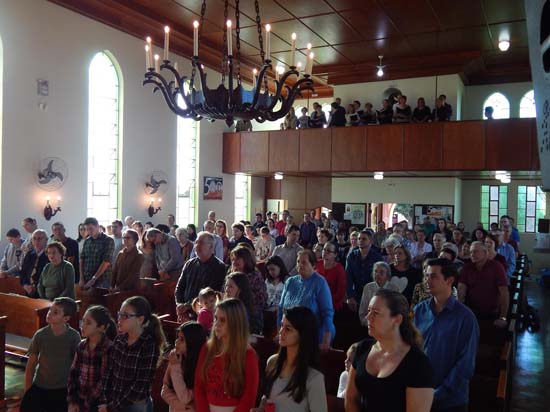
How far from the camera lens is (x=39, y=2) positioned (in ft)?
29.7

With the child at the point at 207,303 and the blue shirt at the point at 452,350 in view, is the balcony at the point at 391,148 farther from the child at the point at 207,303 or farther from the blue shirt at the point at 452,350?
the child at the point at 207,303

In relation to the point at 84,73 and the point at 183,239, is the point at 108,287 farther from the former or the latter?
the point at 84,73

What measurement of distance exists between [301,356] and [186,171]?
10953mm

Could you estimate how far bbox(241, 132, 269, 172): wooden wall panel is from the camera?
535 inches

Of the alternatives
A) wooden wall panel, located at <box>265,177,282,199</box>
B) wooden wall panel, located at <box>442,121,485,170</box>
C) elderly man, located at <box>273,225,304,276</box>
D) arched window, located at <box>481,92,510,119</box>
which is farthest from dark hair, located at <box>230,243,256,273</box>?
arched window, located at <box>481,92,510,119</box>

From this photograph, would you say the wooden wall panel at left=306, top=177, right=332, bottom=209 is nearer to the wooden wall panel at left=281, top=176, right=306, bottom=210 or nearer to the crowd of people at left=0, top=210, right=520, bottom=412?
the wooden wall panel at left=281, top=176, right=306, bottom=210

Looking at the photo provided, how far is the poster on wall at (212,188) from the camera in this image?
1362cm

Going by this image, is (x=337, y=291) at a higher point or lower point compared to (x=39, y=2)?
Answer: lower

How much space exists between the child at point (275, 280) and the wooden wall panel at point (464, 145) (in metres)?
7.26

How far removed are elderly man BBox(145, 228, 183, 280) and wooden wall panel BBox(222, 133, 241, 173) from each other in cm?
695

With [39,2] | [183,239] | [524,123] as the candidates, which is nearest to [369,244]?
[183,239]

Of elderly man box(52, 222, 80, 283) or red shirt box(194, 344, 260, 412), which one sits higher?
elderly man box(52, 222, 80, 283)

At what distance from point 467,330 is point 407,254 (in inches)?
Result: 89.7

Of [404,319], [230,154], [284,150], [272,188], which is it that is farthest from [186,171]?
[404,319]
